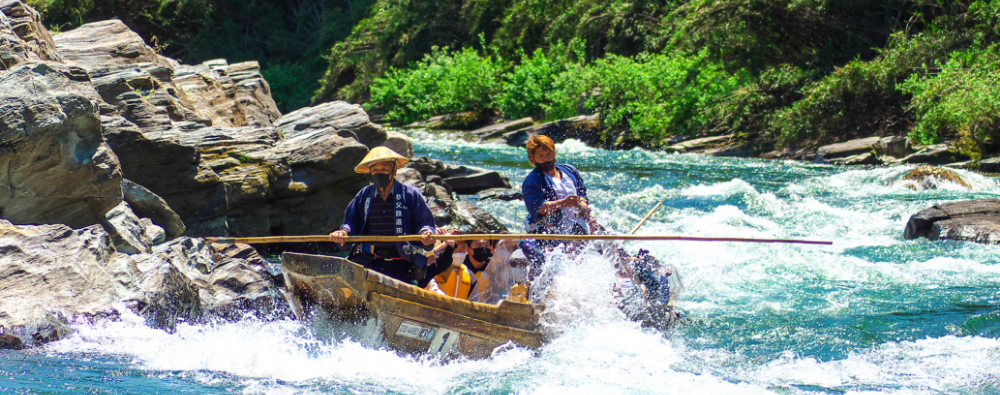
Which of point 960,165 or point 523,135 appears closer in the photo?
point 960,165

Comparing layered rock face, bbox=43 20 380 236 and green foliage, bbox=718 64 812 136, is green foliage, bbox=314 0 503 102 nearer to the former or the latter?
green foliage, bbox=718 64 812 136

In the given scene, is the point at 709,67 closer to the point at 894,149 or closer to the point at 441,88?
the point at 894,149

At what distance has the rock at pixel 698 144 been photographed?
1622cm

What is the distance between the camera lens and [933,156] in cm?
1265

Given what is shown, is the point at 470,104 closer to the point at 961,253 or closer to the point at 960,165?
the point at 960,165

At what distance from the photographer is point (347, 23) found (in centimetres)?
3388

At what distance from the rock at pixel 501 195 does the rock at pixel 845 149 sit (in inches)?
231

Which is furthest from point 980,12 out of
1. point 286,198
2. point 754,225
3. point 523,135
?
point 286,198

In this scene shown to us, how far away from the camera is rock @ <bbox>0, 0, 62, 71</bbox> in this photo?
18.9 ft

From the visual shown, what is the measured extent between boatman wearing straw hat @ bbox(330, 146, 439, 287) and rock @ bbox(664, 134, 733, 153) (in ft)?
38.4

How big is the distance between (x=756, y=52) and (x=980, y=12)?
444 cm

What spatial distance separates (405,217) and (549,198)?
0.95 m

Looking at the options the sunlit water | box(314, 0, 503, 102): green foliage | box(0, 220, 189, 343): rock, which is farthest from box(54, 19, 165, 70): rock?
box(314, 0, 503, 102): green foliage

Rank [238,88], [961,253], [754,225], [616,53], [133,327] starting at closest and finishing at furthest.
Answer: [133,327], [961,253], [754,225], [238,88], [616,53]
